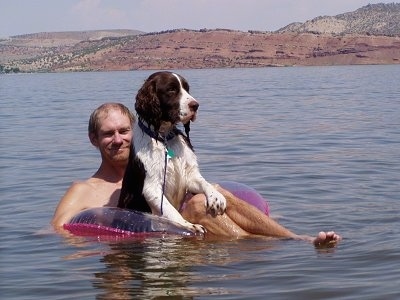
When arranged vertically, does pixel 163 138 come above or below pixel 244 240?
above

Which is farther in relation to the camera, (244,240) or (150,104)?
(244,240)

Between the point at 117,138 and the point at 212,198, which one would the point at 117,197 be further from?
the point at 212,198

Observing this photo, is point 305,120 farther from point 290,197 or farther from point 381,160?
point 290,197

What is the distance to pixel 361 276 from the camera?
6.66 m

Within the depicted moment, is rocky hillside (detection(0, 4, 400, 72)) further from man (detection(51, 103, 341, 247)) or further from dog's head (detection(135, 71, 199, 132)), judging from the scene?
dog's head (detection(135, 71, 199, 132))

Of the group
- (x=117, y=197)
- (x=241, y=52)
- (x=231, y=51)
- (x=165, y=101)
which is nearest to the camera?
(x=165, y=101)

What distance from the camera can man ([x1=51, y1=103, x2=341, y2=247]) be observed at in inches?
310

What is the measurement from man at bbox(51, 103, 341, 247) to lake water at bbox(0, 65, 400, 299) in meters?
0.16

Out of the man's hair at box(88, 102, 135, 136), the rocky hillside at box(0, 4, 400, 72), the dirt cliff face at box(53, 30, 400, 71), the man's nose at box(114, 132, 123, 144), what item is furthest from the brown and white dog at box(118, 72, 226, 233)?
the dirt cliff face at box(53, 30, 400, 71)

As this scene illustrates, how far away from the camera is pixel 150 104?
25.0 feet

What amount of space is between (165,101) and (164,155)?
52 centimetres

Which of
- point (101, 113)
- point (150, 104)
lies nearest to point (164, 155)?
point (150, 104)

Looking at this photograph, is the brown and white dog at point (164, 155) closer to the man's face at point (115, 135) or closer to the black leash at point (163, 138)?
the black leash at point (163, 138)

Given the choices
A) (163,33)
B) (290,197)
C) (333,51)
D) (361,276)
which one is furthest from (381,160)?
(163,33)
